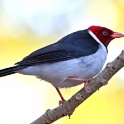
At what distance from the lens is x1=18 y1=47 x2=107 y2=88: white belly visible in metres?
2.30

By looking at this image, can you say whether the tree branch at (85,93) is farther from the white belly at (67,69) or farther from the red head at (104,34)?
the red head at (104,34)

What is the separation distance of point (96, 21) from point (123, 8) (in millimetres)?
230

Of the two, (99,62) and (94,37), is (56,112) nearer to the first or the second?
(99,62)

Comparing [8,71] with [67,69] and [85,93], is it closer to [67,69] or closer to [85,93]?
[67,69]

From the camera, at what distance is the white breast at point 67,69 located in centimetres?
230

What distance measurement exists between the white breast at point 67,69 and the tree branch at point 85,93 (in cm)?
19

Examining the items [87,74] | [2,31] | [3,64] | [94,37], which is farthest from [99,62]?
[2,31]

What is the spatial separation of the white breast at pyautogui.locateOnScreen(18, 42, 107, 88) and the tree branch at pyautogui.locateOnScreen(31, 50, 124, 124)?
0.61 feet

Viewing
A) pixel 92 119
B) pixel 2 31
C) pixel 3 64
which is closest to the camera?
pixel 92 119

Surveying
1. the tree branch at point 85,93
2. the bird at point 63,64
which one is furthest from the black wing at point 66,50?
the tree branch at point 85,93

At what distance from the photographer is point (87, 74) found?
2311mm

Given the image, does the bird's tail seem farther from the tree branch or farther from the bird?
the tree branch

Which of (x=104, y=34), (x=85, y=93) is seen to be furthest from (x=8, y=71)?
(x=104, y=34)

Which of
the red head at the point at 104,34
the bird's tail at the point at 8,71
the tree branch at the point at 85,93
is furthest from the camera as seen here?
the red head at the point at 104,34
